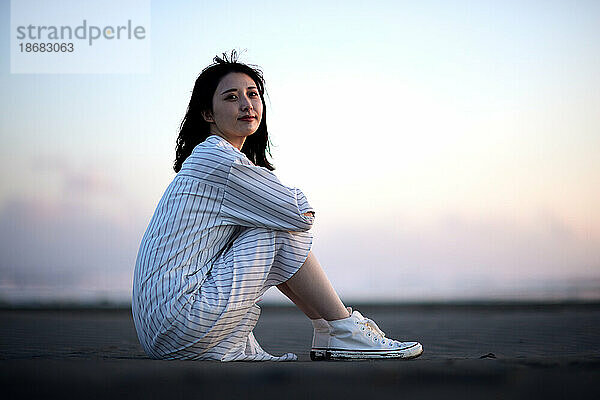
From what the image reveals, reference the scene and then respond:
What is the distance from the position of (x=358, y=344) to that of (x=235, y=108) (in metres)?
1.03

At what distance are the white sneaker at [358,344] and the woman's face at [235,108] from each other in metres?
0.85

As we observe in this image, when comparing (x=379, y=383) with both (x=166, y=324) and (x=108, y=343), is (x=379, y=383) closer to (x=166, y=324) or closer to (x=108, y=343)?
(x=166, y=324)

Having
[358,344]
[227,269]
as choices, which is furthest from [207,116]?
[358,344]

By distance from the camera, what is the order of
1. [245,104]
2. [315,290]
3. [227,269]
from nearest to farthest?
[227,269]
[315,290]
[245,104]

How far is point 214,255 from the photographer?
7.78 ft

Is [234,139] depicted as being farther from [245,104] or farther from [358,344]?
[358,344]

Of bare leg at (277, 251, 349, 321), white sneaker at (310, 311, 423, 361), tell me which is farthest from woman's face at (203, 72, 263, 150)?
white sneaker at (310, 311, 423, 361)

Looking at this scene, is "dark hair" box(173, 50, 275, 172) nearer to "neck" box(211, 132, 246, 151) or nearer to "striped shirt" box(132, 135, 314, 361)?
"neck" box(211, 132, 246, 151)

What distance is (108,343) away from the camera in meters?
3.52

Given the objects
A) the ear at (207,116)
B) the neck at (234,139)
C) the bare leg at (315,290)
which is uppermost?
the ear at (207,116)

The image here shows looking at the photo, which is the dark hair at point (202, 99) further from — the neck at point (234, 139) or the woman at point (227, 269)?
the woman at point (227, 269)

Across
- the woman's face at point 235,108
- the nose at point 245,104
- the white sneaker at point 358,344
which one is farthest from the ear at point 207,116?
the white sneaker at point 358,344

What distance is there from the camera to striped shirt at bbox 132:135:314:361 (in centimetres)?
223

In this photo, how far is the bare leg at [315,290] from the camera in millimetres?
2326
